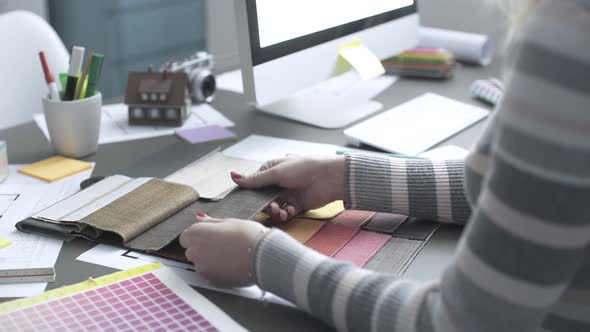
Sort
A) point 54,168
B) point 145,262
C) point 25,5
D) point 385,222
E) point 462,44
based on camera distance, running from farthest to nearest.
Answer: point 25,5
point 462,44
point 54,168
point 385,222
point 145,262

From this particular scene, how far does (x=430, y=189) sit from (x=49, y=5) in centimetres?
222

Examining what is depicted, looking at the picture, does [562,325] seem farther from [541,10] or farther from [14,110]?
[14,110]

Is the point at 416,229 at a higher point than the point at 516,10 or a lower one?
lower

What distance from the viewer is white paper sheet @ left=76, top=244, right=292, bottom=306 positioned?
0.78 metres

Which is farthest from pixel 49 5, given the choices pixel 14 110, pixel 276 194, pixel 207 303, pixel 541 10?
pixel 541 10

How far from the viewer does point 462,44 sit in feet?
5.58

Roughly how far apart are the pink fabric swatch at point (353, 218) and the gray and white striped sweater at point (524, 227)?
0.23 m

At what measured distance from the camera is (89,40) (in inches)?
109

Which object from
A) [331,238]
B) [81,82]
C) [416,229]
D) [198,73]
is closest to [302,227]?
[331,238]

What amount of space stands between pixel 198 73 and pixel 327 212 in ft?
1.88

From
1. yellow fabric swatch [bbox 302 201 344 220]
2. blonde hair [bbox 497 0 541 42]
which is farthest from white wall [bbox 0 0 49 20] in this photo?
blonde hair [bbox 497 0 541 42]

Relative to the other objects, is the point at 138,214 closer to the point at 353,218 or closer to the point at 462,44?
the point at 353,218

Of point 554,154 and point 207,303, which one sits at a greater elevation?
point 554,154

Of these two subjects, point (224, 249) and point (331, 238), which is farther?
point (331, 238)
